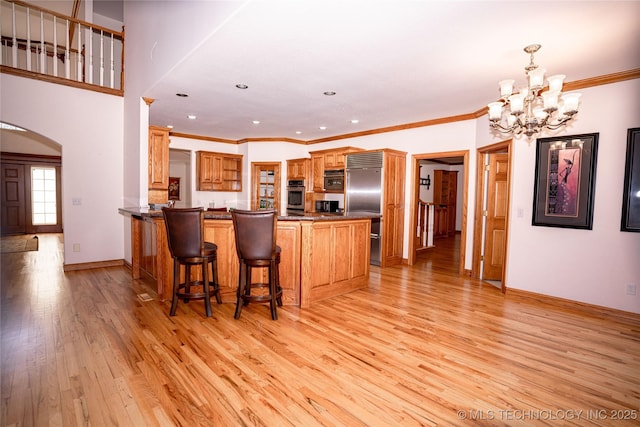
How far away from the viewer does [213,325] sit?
3.01 m

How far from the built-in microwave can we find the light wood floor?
3.34 meters

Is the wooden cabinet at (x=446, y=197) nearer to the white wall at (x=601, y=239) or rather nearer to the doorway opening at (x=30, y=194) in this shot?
the white wall at (x=601, y=239)

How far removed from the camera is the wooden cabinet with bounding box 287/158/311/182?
740 cm

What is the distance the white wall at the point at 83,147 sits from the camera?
4527 mm

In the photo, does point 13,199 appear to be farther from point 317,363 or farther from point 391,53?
point 391,53

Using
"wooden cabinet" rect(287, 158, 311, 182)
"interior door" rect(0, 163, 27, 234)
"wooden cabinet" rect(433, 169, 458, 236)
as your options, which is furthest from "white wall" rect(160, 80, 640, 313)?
"interior door" rect(0, 163, 27, 234)

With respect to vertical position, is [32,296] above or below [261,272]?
below

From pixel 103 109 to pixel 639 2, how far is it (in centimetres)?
651

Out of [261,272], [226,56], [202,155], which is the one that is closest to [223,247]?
[261,272]

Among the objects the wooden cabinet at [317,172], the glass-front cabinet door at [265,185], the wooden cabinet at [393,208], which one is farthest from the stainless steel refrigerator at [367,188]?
the glass-front cabinet door at [265,185]

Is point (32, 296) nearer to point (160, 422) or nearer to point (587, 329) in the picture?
point (160, 422)

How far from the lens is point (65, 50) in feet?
17.0

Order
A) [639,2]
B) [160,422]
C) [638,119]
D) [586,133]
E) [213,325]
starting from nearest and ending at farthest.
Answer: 1. [160,422]
2. [639,2]
3. [213,325]
4. [638,119]
5. [586,133]

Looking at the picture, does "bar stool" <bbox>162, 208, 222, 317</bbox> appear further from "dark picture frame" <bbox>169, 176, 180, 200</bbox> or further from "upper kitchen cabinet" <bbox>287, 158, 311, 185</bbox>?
"dark picture frame" <bbox>169, 176, 180, 200</bbox>
